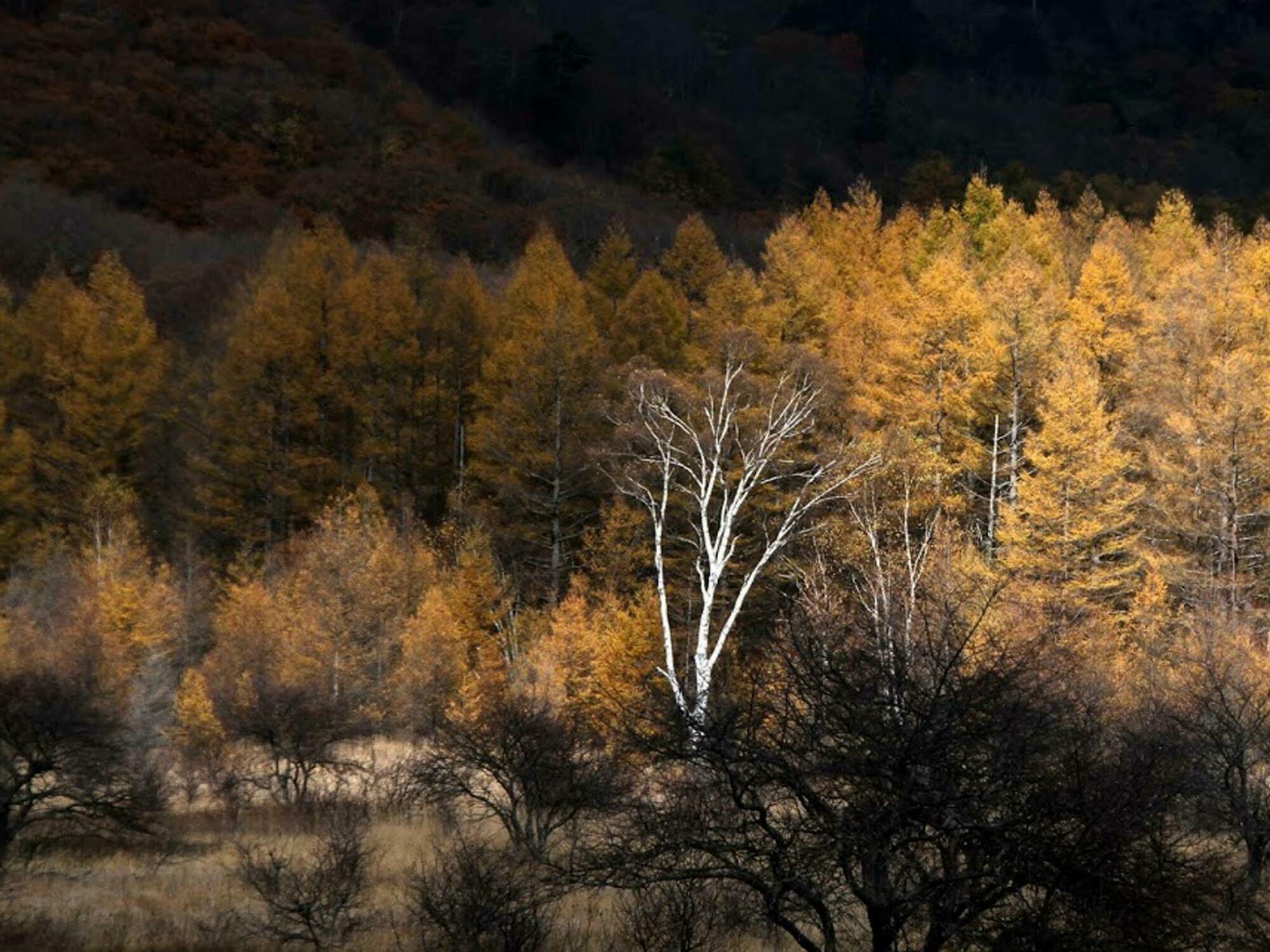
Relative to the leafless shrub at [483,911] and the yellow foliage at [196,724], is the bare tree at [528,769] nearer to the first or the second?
the leafless shrub at [483,911]

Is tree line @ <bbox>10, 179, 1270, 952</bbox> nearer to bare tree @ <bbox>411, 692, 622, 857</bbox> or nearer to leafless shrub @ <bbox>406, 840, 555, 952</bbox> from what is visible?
bare tree @ <bbox>411, 692, 622, 857</bbox>

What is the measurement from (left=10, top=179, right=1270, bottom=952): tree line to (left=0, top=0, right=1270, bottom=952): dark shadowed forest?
0.42ft

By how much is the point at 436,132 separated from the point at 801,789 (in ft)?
340

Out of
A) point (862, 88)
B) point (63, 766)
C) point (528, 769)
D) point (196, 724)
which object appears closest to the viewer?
point (528, 769)

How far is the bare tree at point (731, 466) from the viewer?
100 ft

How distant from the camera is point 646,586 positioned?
34.5 metres

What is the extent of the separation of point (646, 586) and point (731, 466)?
159 inches

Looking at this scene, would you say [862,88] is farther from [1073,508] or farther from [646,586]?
[646,586]

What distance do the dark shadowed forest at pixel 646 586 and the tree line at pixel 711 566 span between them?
129 mm

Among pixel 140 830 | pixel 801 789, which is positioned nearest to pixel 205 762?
pixel 140 830

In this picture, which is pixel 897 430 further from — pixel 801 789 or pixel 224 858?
pixel 801 789

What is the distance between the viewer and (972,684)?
Result: 35.6 ft


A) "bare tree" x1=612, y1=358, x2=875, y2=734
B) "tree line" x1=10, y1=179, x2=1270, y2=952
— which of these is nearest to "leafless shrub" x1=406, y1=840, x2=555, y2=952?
"tree line" x1=10, y1=179, x2=1270, y2=952

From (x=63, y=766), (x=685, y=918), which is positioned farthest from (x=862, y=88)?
(x=685, y=918)
